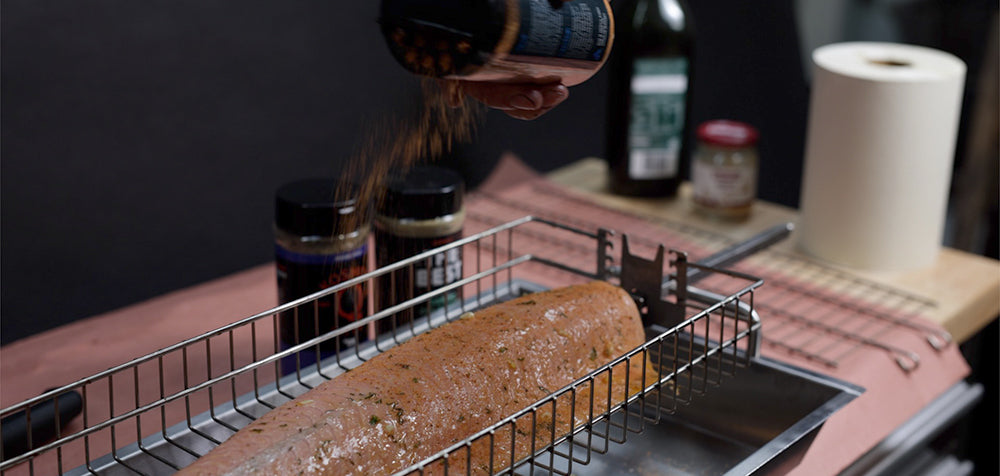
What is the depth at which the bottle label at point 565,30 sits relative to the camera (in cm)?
71

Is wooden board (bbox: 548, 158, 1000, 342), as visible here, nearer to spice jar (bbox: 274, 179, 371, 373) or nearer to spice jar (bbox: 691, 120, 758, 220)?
spice jar (bbox: 691, 120, 758, 220)

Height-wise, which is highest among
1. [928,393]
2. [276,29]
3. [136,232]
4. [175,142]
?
[276,29]

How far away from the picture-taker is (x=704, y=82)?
7.29ft

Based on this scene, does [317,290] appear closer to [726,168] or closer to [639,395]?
[639,395]

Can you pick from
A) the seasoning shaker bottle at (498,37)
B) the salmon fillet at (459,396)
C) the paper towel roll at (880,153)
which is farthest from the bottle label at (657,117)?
the seasoning shaker bottle at (498,37)

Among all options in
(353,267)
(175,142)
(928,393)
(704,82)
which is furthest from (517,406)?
(704,82)

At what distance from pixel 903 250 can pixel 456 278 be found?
0.66m

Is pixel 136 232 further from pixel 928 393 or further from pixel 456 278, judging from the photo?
pixel 928 393

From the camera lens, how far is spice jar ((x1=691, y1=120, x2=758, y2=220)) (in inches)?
57.0

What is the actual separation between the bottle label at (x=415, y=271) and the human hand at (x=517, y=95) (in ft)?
0.60

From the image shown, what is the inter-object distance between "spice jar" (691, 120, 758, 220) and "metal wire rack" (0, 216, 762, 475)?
0.41 m

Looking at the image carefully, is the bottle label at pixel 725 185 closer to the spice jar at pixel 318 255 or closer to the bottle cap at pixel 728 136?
the bottle cap at pixel 728 136

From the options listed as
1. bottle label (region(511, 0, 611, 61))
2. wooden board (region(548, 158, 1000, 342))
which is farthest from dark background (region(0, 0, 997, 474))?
bottle label (region(511, 0, 611, 61))

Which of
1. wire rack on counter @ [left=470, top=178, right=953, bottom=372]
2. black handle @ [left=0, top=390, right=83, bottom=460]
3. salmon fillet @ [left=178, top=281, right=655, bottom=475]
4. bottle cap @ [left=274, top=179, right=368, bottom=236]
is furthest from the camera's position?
wire rack on counter @ [left=470, top=178, right=953, bottom=372]
